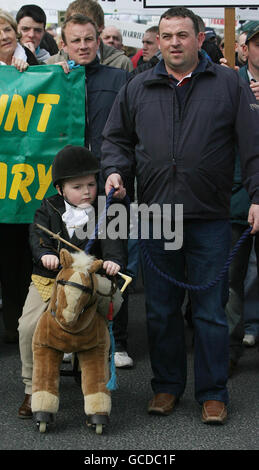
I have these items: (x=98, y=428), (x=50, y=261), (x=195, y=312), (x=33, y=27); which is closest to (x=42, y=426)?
(x=98, y=428)

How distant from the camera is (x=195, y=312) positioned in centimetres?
459

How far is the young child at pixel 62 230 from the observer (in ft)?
14.7

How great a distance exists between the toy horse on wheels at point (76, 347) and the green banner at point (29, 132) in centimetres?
165

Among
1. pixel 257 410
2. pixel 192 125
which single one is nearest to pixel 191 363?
pixel 257 410

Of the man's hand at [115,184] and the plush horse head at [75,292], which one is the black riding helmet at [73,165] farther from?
the plush horse head at [75,292]

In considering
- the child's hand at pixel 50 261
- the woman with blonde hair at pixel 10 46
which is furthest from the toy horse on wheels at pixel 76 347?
the woman with blonde hair at pixel 10 46

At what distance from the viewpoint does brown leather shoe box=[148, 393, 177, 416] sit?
460 centimetres

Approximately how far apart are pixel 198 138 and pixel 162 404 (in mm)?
1477

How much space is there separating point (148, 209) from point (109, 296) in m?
0.55

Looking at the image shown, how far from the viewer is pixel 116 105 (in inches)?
184

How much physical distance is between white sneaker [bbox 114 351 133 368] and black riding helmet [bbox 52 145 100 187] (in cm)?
151

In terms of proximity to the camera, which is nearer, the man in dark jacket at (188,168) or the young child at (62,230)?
the man in dark jacket at (188,168)

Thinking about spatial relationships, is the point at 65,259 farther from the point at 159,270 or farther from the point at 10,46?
the point at 10,46
